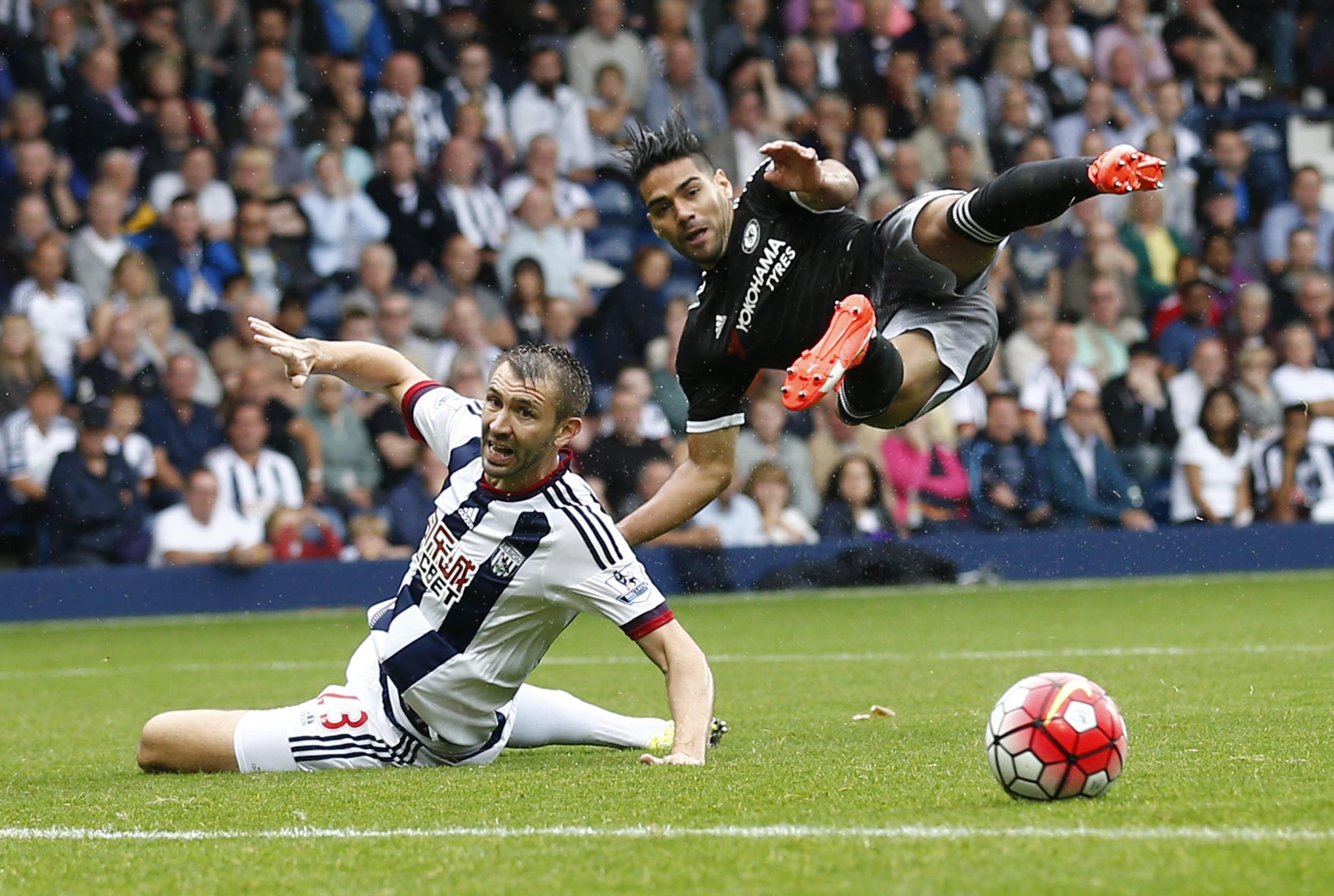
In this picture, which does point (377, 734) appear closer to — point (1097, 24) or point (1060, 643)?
point (1060, 643)

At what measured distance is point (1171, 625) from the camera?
10766mm

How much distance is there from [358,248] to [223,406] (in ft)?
6.55

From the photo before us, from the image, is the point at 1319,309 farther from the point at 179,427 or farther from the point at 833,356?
the point at 833,356

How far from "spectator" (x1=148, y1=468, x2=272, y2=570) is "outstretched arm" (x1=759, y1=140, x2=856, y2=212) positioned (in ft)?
23.6

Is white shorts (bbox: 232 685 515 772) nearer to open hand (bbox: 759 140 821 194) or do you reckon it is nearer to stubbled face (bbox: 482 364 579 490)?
stubbled face (bbox: 482 364 579 490)

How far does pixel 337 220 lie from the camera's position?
1515cm

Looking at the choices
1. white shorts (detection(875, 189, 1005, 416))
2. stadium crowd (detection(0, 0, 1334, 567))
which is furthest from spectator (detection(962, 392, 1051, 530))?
white shorts (detection(875, 189, 1005, 416))

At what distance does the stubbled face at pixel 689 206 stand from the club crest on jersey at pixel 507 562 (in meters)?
1.78

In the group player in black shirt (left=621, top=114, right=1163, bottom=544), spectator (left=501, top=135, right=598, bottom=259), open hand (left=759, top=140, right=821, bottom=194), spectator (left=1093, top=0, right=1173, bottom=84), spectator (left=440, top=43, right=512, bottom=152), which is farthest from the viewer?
spectator (left=1093, top=0, right=1173, bottom=84)

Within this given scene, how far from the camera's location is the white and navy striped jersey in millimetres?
5699

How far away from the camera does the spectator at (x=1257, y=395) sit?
15.1 metres

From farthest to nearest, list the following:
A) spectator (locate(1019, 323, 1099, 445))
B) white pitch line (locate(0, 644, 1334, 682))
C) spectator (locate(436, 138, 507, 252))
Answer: spectator (locate(436, 138, 507, 252)) → spectator (locate(1019, 323, 1099, 445)) → white pitch line (locate(0, 644, 1334, 682))

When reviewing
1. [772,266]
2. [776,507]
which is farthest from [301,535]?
[772,266]

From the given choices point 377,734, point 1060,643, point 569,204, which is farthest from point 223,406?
point 377,734
